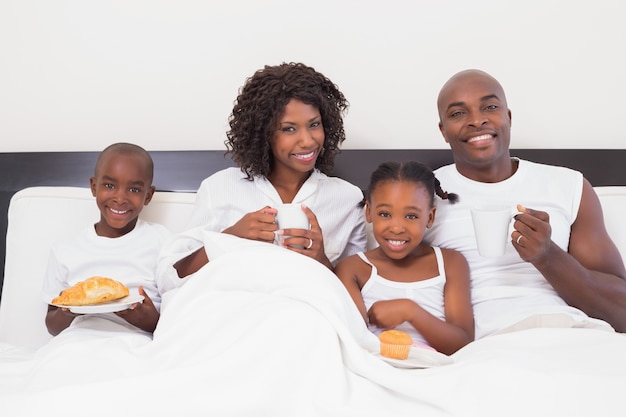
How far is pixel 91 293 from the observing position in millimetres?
1542

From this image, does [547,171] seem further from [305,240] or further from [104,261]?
[104,261]

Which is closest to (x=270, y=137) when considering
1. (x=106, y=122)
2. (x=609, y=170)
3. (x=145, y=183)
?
(x=145, y=183)

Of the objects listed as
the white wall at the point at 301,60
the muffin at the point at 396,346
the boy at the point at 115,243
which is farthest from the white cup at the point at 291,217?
the white wall at the point at 301,60

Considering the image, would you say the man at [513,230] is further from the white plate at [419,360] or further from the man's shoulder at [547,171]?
the white plate at [419,360]

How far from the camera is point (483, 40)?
239 cm

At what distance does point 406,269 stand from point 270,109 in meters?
0.65

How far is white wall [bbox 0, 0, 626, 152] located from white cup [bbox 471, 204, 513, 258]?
0.99 meters

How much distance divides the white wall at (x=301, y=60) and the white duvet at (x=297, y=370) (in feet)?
3.94

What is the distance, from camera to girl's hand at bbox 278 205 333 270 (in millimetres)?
1624

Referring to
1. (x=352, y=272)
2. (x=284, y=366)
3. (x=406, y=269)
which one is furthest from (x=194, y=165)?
(x=284, y=366)

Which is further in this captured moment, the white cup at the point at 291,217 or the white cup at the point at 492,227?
the white cup at the point at 291,217

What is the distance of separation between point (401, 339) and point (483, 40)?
1484mm

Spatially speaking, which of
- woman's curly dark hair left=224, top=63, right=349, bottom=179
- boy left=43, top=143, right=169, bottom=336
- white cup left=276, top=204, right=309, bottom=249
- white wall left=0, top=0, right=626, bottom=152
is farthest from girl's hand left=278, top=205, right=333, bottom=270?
white wall left=0, top=0, right=626, bottom=152

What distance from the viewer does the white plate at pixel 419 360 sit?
4.24 ft
